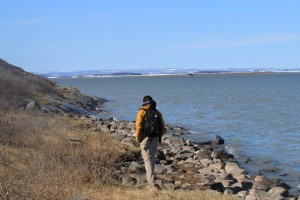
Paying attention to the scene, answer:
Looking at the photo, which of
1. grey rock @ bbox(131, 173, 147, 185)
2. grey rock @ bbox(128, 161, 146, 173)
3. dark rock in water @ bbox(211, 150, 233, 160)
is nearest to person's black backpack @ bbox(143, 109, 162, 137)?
grey rock @ bbox(131, 173, 147, 185)

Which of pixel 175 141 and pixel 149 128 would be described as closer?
pixel 149 128

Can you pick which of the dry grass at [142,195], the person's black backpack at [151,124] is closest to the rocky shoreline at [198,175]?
the dry grass at [142,195]

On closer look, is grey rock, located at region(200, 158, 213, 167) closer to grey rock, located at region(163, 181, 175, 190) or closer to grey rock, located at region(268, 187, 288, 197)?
grey rock, located at region(268, 187, 288, 197)

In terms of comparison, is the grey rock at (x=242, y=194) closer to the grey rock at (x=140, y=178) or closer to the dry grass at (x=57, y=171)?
the dry grass at (x=57, y=171)

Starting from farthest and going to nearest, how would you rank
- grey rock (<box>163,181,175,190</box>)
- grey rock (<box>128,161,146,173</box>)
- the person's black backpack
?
grey rock (<box>128,161,146,173</box>) → grey rock (<box>163,181,175,190</box>) → the person's black backpack

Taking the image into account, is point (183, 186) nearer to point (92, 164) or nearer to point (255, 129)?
point (92, 164)

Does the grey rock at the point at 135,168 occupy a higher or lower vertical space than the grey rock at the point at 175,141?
higher

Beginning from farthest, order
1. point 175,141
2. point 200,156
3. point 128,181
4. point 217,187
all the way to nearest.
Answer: point 175,141, point 200,156, point 217,187, point 128,181

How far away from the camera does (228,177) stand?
1264cm

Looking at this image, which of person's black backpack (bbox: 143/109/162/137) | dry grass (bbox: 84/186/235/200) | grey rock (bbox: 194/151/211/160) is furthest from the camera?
grey rock (bbox: 194/151/211/160)

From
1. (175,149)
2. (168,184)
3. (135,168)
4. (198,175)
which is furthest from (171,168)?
(175,149)

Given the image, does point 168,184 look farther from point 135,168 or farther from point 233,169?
point 233,169

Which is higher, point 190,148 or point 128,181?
point 128,181

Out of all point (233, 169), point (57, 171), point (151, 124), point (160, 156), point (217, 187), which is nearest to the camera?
point (57, 171)
